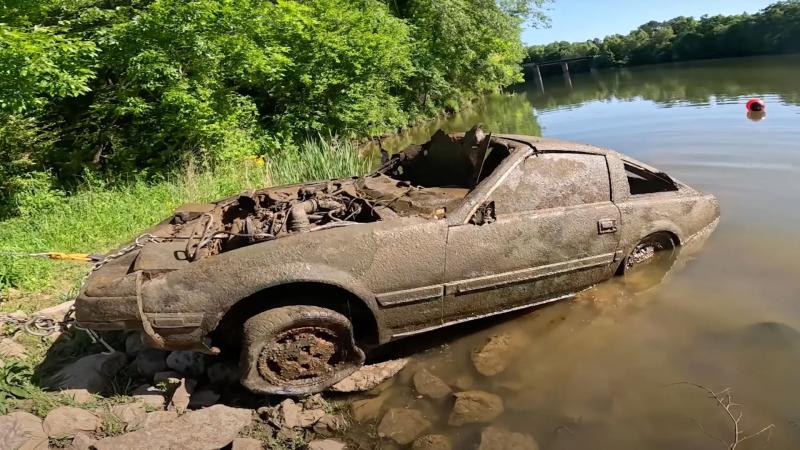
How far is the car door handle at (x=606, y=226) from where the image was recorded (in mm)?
4254

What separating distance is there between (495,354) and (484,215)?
44.6 inches

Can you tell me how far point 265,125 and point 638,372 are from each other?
12.1m

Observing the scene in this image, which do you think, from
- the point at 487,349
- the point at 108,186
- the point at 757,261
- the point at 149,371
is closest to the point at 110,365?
the point at 149,371

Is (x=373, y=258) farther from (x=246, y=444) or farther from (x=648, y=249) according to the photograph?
(x=648, y=249)

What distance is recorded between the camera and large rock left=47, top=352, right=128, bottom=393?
364cm

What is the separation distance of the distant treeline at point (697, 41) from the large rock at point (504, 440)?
38.2 metres

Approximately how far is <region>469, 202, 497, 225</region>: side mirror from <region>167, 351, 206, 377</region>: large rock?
94.4 inches

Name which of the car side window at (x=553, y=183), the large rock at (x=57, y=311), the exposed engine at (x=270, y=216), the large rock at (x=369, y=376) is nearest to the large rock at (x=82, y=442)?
the exposed engine at (x=270, y=216)

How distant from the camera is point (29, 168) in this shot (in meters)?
9.28

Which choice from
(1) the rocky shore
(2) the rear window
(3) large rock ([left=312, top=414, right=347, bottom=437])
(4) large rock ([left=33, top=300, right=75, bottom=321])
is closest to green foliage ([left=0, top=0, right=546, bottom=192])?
(4) large rock ([left=33, top=300, right=75, bottom=321])

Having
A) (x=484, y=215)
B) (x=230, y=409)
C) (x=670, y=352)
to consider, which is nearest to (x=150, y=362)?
(x=230, y=409)

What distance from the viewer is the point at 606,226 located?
4273 millimetres

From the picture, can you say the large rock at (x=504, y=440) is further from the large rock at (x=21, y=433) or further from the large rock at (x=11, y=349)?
the large rock at (x=11, y=349)

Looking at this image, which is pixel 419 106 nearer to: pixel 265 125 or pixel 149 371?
pixel 265 125
